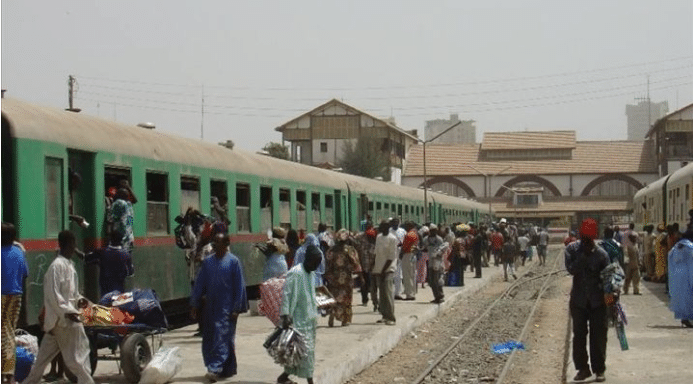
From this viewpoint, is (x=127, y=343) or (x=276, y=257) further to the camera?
(x=276, y=257)

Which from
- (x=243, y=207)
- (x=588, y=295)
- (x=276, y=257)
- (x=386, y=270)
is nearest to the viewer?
(x=588, y=295)

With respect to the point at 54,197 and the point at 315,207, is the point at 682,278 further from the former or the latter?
the point at 315,207

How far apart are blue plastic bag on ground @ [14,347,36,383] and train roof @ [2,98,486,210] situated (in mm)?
2137

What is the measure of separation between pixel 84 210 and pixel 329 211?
575 inches

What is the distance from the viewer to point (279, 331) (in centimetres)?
1119

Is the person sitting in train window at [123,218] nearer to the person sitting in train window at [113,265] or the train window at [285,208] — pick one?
the person sitting in train window at [113,265]

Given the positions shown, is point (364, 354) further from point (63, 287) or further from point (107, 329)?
point (63, 287)

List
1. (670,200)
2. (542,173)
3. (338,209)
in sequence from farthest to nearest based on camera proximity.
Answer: (542,173), (670,200), (338,209)

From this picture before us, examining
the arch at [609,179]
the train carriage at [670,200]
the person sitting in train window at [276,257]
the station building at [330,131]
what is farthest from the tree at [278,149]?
the person sitting in train window at [276,257]

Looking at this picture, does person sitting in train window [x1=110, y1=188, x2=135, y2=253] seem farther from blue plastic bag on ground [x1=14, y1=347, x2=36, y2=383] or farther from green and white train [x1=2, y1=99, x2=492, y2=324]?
blue plastic bag on ground [x1=14, y1=347, x2=36, y2=383]

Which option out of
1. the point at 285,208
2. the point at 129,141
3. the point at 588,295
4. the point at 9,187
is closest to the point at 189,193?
the point at 129,141

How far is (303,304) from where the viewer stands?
11.3m

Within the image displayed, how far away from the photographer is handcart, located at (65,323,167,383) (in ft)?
36.1

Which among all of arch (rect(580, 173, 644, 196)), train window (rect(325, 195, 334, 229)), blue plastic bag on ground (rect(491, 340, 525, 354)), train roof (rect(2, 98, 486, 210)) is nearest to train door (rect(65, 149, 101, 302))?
train roof (rect(2, 98, 486, 210))
